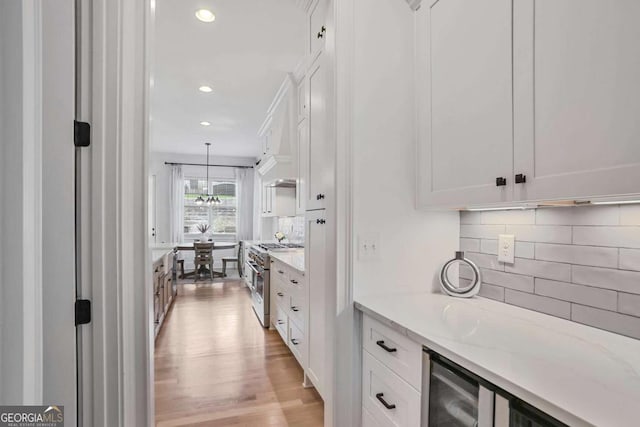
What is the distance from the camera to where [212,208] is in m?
8.44

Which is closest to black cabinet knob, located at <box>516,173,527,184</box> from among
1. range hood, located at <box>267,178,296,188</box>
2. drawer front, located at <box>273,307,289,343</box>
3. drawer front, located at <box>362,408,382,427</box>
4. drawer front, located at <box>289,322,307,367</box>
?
drawer front, located at <box>362,408,382,427</box>

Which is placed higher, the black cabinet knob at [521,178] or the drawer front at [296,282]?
the black cabinet knob at [521,178]

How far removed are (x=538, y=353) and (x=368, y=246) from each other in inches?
30.6

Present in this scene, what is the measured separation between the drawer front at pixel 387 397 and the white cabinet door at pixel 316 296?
541mm

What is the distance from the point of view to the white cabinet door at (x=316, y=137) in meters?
2.07

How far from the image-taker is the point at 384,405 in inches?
51.1

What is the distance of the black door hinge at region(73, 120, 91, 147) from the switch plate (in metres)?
1.67

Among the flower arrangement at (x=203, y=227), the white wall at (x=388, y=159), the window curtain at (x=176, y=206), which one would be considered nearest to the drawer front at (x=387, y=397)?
the white wall at (x=388, y=159)

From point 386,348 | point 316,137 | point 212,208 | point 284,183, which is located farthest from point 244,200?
point 386,348

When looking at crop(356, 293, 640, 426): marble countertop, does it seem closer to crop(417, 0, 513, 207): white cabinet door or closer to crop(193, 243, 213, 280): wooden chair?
crop(417, 0, 513, 207): white cabinet door

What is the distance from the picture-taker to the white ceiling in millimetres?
2613

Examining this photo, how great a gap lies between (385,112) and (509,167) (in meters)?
0.66

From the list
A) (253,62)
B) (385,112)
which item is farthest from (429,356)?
(253,62)
